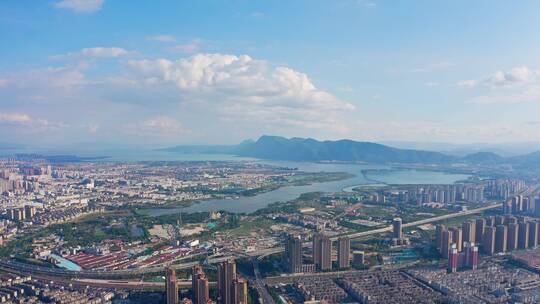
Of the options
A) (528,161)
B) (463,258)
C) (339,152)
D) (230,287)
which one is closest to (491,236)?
(463,258)

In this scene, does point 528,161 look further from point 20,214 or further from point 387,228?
point 20,214

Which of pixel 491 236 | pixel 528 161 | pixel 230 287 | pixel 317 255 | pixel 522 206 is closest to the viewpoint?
pixel 230 287

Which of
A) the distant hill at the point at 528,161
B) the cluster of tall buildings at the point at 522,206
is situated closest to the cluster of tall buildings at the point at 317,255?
the cluster of tall buildings at the point at 522,206

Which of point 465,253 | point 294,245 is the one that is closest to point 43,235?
point 294,245

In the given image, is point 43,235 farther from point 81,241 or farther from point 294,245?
point 294,245

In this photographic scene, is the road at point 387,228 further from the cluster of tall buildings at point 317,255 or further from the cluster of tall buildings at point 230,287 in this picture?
the cluster of tall buildings at point 230,287
